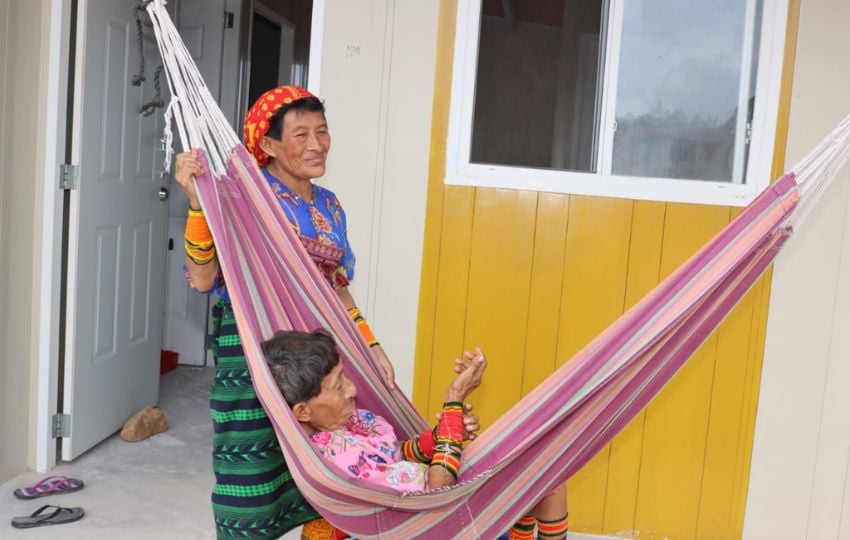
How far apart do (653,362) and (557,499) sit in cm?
43

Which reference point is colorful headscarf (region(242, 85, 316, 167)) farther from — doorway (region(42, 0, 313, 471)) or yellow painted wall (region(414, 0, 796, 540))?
doorway (region(42, 0, 313, 471))

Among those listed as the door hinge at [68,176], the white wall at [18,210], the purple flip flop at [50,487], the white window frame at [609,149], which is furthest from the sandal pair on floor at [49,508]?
the white window frame at [609,149]

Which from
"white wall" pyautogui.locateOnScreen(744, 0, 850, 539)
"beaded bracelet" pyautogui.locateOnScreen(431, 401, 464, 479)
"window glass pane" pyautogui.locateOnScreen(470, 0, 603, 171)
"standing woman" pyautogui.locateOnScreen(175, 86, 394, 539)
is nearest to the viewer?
"beaded bracelet" pyautogui.locateOnScreen(431, 401, 464, 479)

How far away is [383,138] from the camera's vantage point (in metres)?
2.67

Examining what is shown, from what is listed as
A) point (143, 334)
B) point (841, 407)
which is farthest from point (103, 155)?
point (841, 407)

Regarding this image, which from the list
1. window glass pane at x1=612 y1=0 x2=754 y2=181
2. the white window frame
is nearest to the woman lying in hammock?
the white window frame

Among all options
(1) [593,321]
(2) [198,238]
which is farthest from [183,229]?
(2) [198,238]

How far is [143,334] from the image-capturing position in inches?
143

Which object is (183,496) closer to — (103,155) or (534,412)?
(103,155)

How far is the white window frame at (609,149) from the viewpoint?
103 inches

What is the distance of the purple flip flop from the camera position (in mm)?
2791

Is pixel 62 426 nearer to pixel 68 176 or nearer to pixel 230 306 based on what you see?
pixel 68 176

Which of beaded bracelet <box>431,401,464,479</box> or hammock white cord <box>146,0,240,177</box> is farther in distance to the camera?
hammock white cord <box>146,0,240,177</box>

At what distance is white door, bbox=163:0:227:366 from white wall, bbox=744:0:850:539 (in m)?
2.88
